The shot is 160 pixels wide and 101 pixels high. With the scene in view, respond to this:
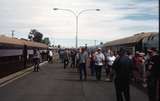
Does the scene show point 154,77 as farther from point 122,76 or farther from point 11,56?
point 11,56

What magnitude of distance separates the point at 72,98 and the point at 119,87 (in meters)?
2.71

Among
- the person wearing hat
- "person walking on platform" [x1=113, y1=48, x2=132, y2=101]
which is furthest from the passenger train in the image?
the person wearing hat

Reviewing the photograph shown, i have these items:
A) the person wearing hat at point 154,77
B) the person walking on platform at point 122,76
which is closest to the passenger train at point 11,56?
the person walking on platform at point 122,76

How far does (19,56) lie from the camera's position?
109 feet

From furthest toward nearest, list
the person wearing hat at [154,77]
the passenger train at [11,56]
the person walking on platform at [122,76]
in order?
the passenger train at [11,56], the person walking on platform at [122,76], the person wearing hat at [154,77]

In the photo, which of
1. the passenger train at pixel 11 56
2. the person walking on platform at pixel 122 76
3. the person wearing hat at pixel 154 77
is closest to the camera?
the person wearing hat at pixel 154 77

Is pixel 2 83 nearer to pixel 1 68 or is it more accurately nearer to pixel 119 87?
pixel 1 68

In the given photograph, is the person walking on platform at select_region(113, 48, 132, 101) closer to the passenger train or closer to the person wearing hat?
the person wearing hat

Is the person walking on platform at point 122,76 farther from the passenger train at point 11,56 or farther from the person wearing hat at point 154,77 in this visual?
the passenger train at point 11,56

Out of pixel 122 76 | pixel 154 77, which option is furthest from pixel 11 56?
pixel 154 77

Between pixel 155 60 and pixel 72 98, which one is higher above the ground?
pixel 155 60

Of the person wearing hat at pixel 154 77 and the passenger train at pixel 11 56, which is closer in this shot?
the person wearing hat at pixel 154 77

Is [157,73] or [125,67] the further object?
[125,67]

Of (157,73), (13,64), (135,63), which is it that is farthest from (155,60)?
(13,64)
